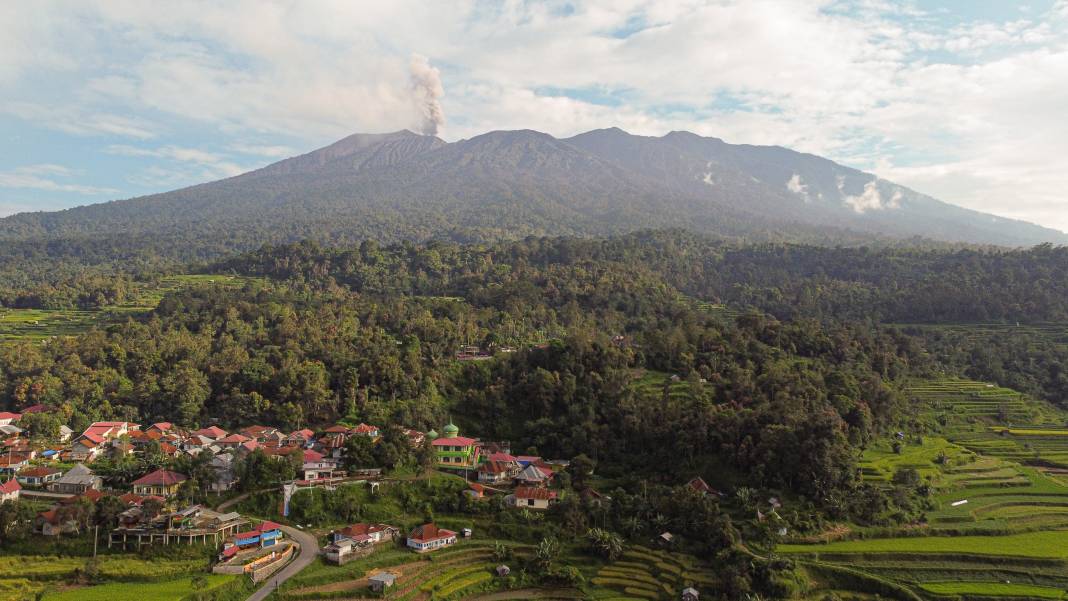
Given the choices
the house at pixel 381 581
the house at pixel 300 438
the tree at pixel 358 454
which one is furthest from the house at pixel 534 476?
the house at pixel 300 438

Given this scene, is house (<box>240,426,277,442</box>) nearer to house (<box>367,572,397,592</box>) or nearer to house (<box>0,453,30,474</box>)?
house (<box>0,453,30,474</box>)

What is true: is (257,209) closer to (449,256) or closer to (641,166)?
(449,256)

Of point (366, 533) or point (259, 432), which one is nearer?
point (366, 533)

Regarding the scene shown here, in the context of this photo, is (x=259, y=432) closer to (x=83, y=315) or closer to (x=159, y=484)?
(x=159, y=484)

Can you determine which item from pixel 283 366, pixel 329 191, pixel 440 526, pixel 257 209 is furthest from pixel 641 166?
pixel 440 526

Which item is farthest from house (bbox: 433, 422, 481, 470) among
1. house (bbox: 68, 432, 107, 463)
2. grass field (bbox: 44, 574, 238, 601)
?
house (bbox: 68, 432, 107, 463)

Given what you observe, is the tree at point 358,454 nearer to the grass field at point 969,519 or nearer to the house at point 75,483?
the house at point 75,483

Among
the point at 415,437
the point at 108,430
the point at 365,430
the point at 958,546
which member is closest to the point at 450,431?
the point at 415,437
